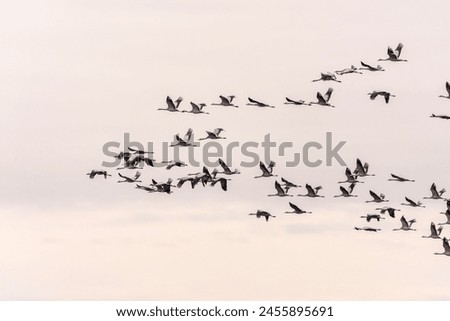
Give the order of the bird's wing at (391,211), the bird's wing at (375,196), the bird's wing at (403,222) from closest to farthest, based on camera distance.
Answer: the bird's wing at (391,211), the bird's wing at (403,222), the bird's wing at (375,196)

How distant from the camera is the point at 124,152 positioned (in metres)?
150

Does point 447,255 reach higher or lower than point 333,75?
lower

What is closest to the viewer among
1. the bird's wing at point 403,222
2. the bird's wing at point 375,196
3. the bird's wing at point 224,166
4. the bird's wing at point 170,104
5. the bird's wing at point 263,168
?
the bird's wing at point 170,104

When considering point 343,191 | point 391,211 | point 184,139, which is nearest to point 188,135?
point 184,139

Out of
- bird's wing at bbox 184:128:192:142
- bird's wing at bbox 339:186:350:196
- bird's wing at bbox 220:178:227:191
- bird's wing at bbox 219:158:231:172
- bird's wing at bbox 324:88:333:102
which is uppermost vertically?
bird's wing at bbox 324:88:333:102

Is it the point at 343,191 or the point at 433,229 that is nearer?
the point at 433,229

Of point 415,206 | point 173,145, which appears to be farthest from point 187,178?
point 415,206

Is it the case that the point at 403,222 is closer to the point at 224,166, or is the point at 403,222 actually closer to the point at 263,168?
the point at 263,168

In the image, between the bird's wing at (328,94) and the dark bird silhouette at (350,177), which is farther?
the dark bird silhouette at (350,177)

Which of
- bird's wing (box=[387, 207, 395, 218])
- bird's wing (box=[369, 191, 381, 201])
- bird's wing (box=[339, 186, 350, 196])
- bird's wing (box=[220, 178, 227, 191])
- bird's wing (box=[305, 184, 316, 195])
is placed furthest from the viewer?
bird's wing (box=[369, 191, 381, 201])

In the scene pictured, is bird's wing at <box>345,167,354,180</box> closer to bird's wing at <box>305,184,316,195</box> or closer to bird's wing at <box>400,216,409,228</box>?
bird's wing at <box>305,184,316,195</box>

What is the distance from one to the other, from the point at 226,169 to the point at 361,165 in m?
7.39

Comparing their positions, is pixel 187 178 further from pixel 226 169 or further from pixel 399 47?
pixel 399 47

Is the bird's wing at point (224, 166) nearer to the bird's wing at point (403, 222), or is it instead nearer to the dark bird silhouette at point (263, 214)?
the dark bird silhouette at point (263, 214)
